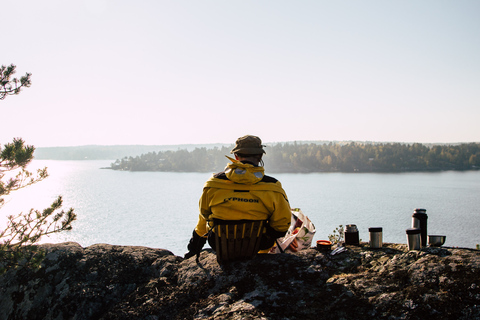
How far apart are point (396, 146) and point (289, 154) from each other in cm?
4260

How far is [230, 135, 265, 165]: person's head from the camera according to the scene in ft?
11.8

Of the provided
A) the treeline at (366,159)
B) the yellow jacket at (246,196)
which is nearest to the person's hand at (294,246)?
the yellow jacket at (246,196)

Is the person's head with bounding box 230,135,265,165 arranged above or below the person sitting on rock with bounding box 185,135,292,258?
above

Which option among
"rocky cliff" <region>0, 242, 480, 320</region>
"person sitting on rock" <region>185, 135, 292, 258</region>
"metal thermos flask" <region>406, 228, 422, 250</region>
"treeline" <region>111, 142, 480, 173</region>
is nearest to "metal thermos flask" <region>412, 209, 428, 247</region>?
"rocky cliff" <region>0, 242, 480, 320</region>

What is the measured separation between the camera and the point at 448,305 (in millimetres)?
2293

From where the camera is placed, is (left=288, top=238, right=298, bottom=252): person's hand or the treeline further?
the treeline

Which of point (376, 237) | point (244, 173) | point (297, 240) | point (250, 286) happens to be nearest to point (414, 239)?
point (376, 237)

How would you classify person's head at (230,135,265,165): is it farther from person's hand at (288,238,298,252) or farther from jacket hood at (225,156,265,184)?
person's hand at (288,238,298,252)

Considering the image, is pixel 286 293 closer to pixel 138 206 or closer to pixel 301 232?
pixel 301 232

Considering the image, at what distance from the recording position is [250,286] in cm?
305

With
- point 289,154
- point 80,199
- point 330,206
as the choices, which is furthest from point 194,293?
point 289,154

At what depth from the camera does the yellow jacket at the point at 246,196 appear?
3.46m

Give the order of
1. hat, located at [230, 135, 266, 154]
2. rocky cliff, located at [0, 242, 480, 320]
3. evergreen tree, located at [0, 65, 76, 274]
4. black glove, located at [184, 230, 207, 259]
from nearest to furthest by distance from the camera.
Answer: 1. rocky cliff, located at [0, 242, 480, 320]
2. hat, located at [230, 135, 266, 154]
3. black glove, located at [184, 230, 207, 259]
4. evergreen tree, located at [0, 65, 76, 274]

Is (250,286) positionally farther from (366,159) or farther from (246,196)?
(366,159)
